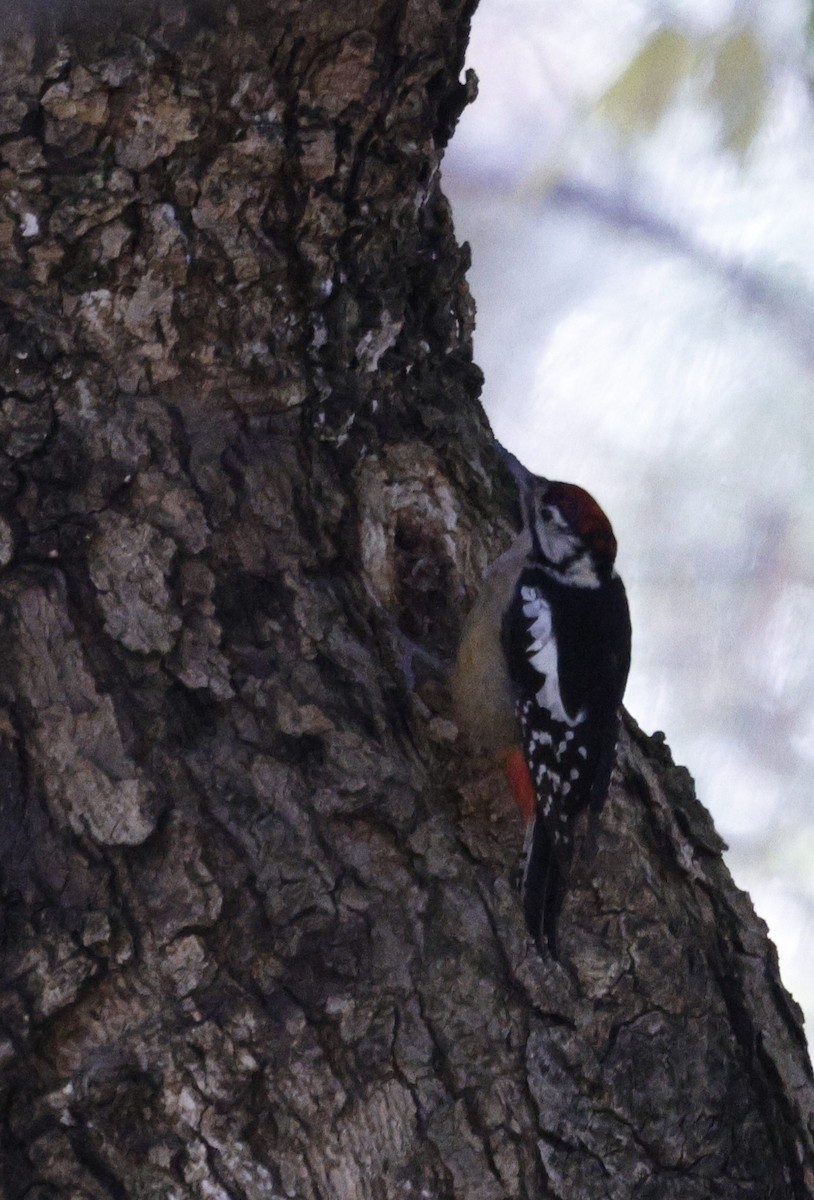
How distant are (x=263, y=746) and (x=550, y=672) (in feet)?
3.38

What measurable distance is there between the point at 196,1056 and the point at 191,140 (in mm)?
Result: 1305

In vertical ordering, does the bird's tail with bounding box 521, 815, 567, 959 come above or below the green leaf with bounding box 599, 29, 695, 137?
below

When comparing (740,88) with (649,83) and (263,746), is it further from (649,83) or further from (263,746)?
(263,746)

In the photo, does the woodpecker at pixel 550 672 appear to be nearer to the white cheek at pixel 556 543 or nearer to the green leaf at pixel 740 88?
the white cheek at pixel 556 543

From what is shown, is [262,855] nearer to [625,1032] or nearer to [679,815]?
[625,1032]

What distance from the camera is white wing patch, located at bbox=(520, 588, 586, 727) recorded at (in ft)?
8.42

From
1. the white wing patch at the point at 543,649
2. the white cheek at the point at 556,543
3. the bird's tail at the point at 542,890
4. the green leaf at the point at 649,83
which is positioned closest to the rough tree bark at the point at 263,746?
the bird's tail at the point at 542,890

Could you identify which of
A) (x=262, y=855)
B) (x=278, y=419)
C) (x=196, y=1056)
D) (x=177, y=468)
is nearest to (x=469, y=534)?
(x=278, y=419)

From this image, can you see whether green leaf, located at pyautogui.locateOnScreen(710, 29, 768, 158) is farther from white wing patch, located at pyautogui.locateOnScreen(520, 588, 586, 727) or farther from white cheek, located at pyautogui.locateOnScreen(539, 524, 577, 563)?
white wing patch, located at pyautogui.locateOnScreen(520, 588, 586, 727)

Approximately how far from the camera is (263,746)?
177 centimetres

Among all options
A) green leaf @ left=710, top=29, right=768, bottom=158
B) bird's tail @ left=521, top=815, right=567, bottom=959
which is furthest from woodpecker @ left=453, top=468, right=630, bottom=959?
green leaf @ left=710, top=29, right=768, bottom=158

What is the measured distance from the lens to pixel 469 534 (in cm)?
224

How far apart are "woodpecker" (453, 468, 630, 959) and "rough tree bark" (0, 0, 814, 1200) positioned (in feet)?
0.23

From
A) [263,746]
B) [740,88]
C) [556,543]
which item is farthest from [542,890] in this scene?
[740,88]
